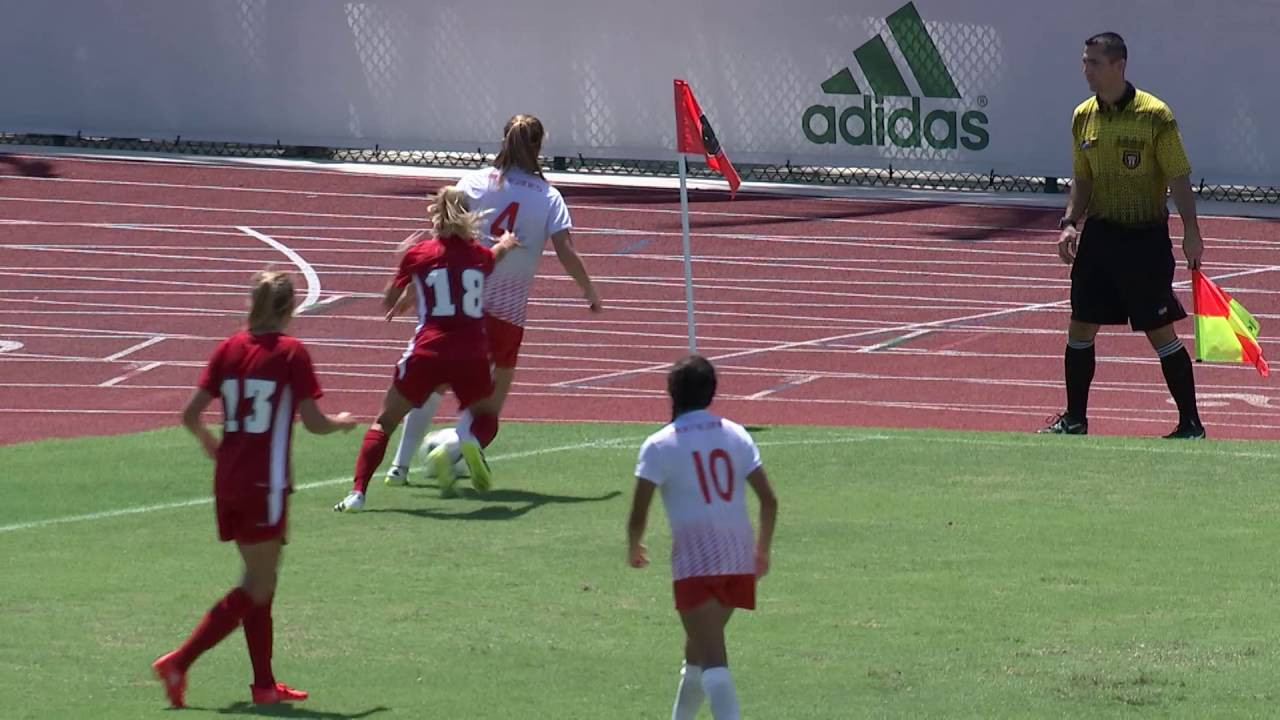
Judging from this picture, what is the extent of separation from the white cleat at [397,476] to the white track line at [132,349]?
7.03 m

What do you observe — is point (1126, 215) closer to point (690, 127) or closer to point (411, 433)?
point (690, 127)

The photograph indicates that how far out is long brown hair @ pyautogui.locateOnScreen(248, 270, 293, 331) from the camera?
7.32 metres

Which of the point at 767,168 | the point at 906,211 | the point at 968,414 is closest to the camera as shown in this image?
the point at 968,414

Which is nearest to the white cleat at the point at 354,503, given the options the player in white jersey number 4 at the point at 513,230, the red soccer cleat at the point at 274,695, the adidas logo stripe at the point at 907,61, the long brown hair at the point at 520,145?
the player in white jersey number 4 at the point at 513,230

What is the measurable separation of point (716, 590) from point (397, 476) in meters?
5.07

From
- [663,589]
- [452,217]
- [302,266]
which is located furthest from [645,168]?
[663,589]

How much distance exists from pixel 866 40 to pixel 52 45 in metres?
9.53

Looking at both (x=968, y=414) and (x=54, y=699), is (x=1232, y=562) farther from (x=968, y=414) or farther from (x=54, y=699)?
(x=968, y=414)

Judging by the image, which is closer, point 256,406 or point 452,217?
point 256,406

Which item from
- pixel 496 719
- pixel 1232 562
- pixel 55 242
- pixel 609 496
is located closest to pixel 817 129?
pixel 55 242

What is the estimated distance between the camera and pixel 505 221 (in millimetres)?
11297

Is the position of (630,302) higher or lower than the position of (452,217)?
lower

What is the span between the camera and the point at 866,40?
2433 centimetres

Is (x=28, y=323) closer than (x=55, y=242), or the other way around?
(x=28, y=323)
